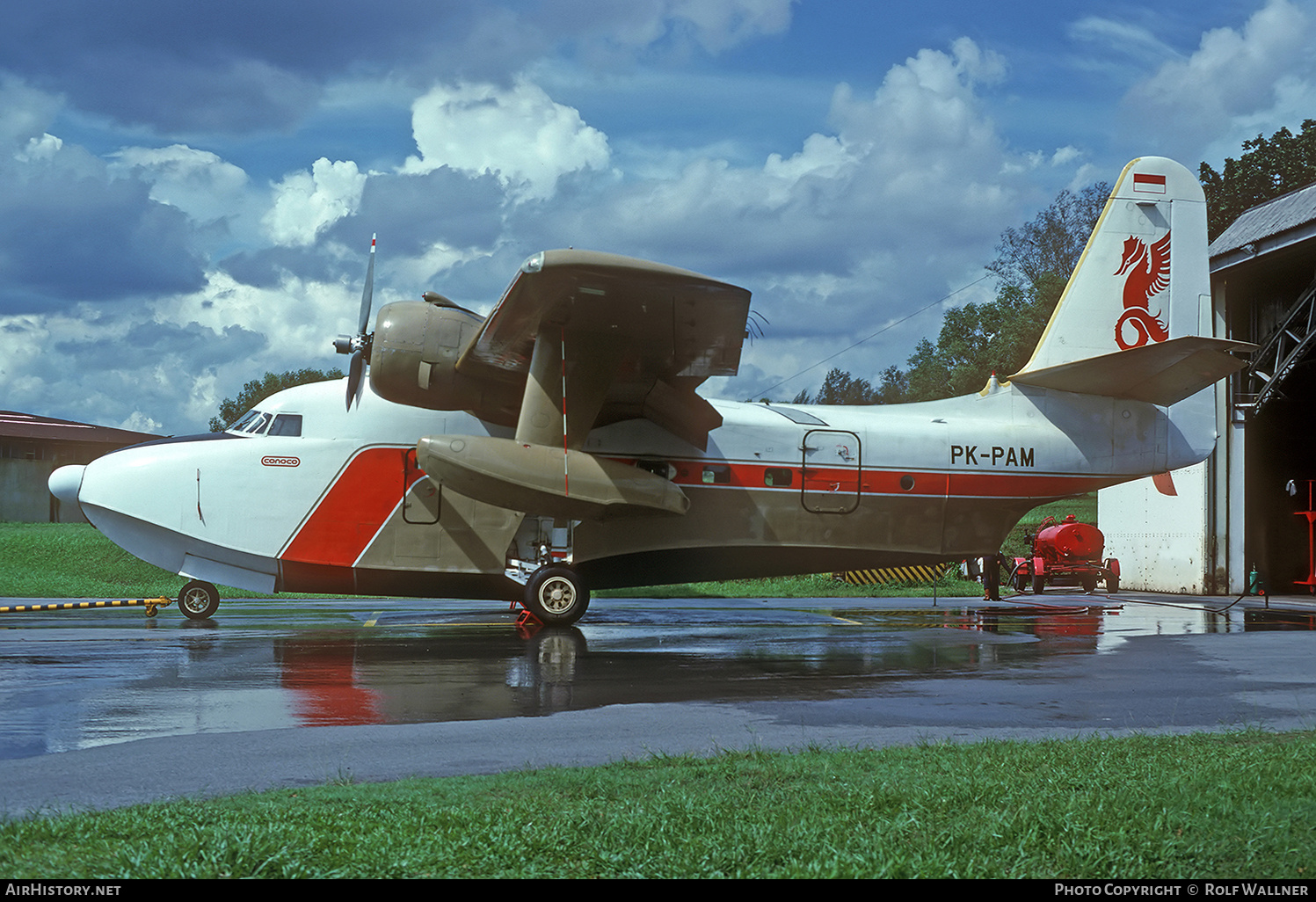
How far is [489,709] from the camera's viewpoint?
24.6 ft

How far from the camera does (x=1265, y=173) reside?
50.7 meters

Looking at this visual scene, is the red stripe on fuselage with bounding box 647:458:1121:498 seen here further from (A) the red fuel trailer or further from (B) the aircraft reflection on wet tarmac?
(A) the red fuel trailer

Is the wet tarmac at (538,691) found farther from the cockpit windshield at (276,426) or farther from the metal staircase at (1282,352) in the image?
the metal staircase at (1282,352)

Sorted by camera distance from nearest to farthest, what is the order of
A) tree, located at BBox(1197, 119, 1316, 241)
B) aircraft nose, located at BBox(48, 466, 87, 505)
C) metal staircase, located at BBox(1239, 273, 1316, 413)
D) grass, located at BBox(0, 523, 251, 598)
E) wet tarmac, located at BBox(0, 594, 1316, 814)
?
wet tarmac, located at BBox(0, 594, 1316, 814)
aircraft nose, located at BBox(48, 466, 87, 505)
grass, located at BBox(0, 523, 251, 598)
metal staircase, located at BBox(1239, 273, 1316, 413)
tree, located at BBox(1197, 119, 1316, 241)

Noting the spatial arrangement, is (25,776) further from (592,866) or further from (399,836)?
(592,866)

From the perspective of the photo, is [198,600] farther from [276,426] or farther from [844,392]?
[844,392]

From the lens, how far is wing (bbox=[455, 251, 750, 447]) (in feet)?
35.1

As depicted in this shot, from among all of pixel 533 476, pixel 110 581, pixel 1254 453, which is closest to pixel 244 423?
pixel 533 476

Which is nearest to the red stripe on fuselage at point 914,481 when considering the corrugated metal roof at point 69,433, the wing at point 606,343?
the wing at point 606,343

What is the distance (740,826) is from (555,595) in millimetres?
9476

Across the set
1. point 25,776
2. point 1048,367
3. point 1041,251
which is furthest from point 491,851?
point 1041,251

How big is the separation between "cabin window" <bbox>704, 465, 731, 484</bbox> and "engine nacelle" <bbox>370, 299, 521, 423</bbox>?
304 centimetres

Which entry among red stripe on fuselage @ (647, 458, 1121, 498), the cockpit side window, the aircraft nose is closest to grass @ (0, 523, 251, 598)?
the aircraft nose

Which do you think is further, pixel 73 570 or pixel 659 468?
pixel 73 570
